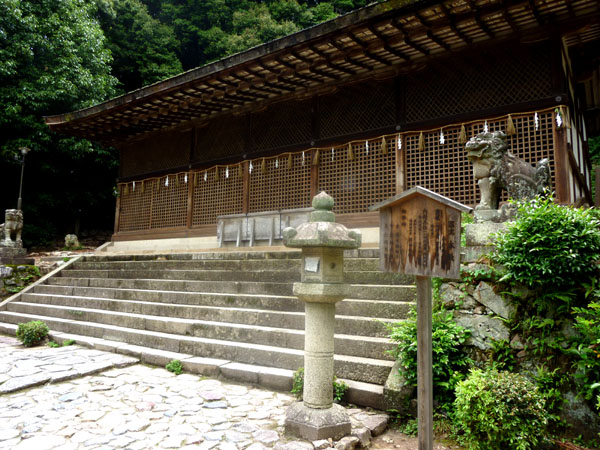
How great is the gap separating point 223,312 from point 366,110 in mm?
6370

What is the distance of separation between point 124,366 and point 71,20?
20.7 metres

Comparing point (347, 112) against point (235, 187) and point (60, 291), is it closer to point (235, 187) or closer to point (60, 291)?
point (235, 187)

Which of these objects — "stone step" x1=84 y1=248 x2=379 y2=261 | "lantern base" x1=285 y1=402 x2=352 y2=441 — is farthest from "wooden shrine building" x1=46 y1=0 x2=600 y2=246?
"lantern base" x1=285 y1=402 x2=352 y2=441

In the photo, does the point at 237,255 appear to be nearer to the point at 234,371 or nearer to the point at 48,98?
the point at 234,371

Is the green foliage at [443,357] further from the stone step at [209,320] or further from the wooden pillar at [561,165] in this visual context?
the wooden pillar at [561,165]

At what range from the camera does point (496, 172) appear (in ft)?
17.9

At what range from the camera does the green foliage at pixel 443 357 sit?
4.32 meters

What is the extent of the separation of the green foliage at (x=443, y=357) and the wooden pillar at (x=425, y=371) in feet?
3.53

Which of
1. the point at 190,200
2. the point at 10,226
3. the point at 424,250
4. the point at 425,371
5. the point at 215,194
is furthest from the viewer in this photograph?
the point at 190,200

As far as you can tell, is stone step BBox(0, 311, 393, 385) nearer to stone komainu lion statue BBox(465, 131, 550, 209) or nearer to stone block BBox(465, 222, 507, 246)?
stone block BBox(465, 222, 507, 246)

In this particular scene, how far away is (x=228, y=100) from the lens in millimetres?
12250

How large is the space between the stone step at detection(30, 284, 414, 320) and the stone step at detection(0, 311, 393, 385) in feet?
2.93

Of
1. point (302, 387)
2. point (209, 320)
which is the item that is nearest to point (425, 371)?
point (302, 387)

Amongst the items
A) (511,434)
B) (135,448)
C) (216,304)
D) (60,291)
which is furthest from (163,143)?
(511,434)
